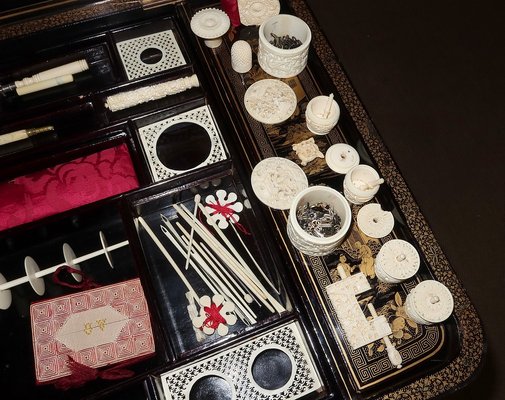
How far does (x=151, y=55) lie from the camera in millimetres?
2094

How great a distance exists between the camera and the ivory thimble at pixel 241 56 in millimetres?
1861

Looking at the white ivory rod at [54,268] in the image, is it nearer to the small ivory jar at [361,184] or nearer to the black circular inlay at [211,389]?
the black circular inlay at [211,389]

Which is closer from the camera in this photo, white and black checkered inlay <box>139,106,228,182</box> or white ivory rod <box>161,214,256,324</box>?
white ivory rod <box>161,214,256,324</box>

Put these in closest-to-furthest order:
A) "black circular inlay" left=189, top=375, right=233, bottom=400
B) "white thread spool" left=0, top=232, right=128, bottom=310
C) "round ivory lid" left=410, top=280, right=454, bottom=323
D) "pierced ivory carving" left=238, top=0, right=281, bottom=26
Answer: "round ivory lid" left=410, top=280, right=454, bottom=323 < "black circular inlay" left=189, top=375, right=233, bottom=400 < "white thread spool" left=0, top=232, right=128, bottom=310 < "pierced ivory carving" left=238, top=0, right=281, bottom=26

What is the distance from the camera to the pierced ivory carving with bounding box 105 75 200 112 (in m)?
1.89

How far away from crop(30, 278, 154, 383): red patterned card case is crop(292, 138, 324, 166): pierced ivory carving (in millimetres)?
781


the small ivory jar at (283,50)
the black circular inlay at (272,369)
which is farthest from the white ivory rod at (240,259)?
the small ivory jar at (283,50)

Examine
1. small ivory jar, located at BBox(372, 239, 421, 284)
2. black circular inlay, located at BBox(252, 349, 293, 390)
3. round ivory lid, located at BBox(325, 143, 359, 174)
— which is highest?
round ivory lid, located at BBox(325, 143, 359, 174)

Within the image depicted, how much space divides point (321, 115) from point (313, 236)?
53 centimetres

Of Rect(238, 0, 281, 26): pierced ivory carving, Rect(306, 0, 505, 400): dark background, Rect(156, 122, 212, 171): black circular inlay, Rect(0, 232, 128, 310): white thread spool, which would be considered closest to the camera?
Rect(0, 232, 128, 310): white thread spool

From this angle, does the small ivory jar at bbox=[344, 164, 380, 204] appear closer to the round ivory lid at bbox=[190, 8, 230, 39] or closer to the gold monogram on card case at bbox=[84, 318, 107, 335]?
the round ivory lid at bbox=[190, 8, 230, 39]

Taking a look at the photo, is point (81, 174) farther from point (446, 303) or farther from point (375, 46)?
point (375, 46)

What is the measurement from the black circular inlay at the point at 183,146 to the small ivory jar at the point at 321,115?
447 millimetres

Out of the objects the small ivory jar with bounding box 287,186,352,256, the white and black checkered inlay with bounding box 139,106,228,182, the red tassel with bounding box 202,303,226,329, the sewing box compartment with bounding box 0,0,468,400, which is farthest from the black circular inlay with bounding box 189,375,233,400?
the white and black checkered inlay with bounding box 139,106,228,182
